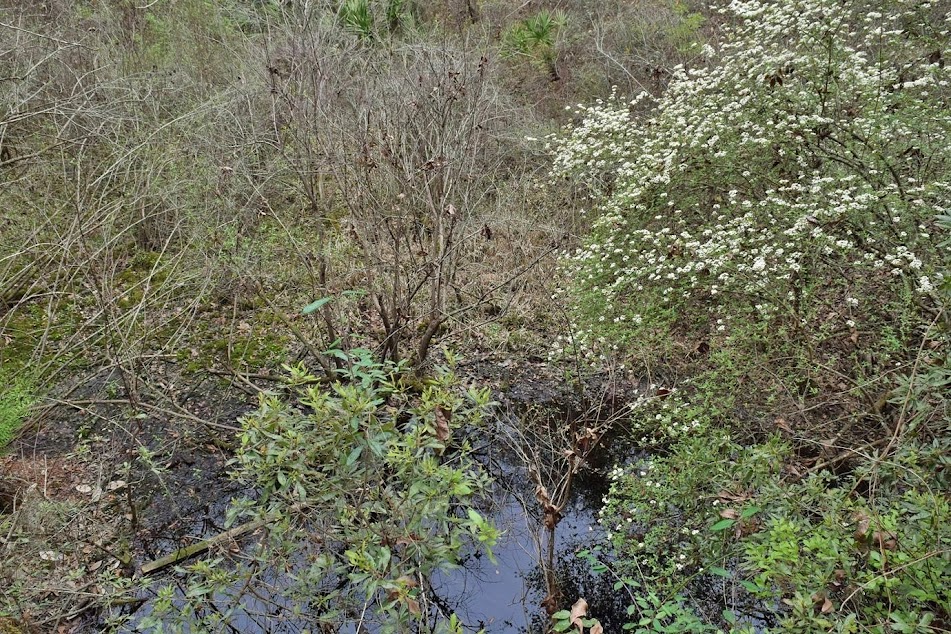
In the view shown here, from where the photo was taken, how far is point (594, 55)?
10773 millimetres

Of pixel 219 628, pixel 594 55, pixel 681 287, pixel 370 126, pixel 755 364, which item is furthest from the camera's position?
pixel 594 55

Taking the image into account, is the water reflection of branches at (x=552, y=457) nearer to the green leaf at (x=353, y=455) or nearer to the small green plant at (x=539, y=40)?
the green leaf at (x=353, y=455)

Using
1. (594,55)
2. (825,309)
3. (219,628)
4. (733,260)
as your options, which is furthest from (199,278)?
(594,55)

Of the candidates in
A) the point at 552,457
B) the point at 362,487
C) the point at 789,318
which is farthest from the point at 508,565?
the point at 789,318

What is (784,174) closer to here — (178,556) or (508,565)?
(508,565)

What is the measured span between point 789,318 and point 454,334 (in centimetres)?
318

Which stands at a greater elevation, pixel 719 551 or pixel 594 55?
pixel 594 55

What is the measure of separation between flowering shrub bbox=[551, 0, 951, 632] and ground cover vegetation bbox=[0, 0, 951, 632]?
0.04 m

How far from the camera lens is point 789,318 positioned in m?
4.66

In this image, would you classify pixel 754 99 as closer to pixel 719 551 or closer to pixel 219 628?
pixel 719 551

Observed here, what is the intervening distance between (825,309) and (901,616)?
3.18 metres

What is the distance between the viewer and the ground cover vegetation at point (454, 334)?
2676 mm

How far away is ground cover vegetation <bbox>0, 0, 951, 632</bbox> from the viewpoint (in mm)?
2676

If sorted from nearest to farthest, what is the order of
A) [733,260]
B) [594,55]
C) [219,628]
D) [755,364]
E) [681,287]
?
[219,628]
[755,364]
[733,260]
[681,287]
[594,55]
